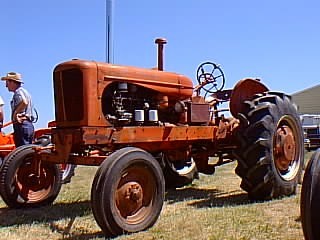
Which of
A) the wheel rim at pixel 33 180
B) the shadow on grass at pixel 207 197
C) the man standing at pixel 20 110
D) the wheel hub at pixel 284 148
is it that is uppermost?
the man standing at pixel 20 110

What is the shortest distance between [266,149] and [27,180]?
289cm

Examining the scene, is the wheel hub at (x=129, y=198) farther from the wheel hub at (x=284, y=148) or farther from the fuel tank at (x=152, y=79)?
the wheel hub at (x=284, y=148)

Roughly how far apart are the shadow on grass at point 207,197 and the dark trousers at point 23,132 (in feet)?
6.74

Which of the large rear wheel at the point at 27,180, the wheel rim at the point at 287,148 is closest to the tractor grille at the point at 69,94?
the large rear wheel at the point at 27,180

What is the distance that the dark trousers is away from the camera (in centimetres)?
678

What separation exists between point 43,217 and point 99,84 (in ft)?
5.13

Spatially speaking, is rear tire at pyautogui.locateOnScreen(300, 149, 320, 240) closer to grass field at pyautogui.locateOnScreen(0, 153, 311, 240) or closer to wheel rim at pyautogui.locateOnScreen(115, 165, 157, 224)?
grass field at pyautogui.locateOnScreen(0, 153, 311, 240)

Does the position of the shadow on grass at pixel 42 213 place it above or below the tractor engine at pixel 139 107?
below

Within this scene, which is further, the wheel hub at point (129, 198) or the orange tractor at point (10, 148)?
the orange tractor at point (10, 148)

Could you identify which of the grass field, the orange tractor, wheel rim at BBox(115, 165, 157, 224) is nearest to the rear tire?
the grass field

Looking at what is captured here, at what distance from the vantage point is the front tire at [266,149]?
6.07m

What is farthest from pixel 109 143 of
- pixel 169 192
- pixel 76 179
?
pixel 76 179

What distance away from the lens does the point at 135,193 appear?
4719mm

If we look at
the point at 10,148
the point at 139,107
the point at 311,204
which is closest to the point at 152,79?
the point at 139,107
